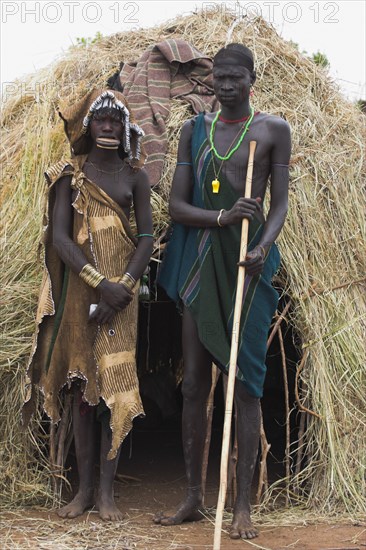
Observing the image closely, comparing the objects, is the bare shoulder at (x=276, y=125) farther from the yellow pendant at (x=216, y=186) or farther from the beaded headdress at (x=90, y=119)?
the beaded headdress at (x=90, y=119)

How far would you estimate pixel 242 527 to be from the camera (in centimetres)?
442

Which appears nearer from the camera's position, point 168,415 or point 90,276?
point 90,276

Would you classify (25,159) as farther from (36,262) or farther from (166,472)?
(166,472)

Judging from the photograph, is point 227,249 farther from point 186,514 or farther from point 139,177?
point 186,514

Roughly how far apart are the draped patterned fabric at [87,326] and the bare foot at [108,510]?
26 cm

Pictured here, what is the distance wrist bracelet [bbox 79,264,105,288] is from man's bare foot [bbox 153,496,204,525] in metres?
1.18

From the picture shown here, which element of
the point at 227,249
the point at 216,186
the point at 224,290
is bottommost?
the point at 224,290

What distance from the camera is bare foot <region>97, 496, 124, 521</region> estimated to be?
4625 mm

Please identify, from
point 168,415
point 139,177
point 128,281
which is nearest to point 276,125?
point 139,177

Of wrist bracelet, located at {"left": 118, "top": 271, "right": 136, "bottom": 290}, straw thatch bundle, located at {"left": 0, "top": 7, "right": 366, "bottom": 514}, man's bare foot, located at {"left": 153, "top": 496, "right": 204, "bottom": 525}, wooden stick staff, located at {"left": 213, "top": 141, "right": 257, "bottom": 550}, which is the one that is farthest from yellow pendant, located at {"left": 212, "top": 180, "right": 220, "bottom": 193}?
man's bare foot, located at {"left": 153, "top": 496, "right": 204, "bottom": 525}

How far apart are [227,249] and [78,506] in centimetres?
152

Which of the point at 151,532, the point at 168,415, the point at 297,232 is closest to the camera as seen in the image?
the point at 151,532

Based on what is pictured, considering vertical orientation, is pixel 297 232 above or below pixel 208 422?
above

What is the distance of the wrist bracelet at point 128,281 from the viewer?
A: 4.59m
